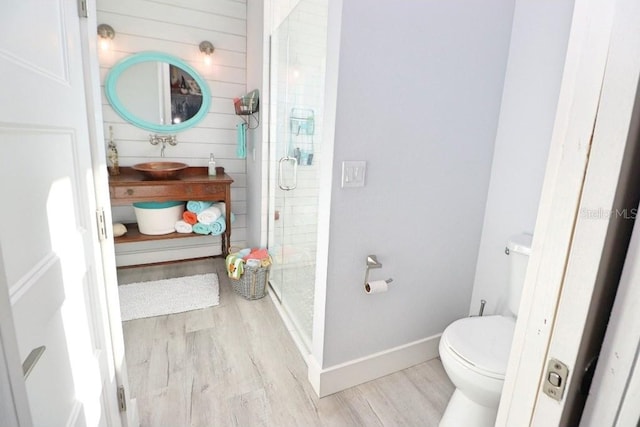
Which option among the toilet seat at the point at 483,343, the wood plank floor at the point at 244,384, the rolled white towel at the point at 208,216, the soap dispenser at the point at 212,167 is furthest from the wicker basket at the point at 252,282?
the toilet seat at the point at 483,343

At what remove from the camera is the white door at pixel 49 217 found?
595 mm

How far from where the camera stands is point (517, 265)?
5.03 ft

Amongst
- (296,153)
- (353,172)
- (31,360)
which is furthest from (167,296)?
(31,360)

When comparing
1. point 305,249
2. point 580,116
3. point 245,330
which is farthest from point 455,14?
point 245,330

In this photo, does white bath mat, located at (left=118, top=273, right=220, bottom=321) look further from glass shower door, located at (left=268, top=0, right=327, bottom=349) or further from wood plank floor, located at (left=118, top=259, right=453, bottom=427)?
glass shower door, located at (left=268, top=0, right=327, bottom=349)

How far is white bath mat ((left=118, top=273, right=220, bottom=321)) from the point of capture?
7.62 ft

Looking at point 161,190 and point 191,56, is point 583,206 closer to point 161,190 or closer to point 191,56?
point 161,190

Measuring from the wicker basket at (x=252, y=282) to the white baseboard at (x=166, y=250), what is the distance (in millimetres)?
889

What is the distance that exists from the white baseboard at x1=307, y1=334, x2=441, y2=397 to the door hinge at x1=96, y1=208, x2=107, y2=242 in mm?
1120

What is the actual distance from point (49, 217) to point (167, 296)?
1942mm

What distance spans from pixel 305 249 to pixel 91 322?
1226mm

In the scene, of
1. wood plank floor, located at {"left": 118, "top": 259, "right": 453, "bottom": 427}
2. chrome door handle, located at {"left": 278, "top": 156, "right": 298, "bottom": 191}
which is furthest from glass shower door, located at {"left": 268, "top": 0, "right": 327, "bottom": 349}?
wood plank floor, located at {"left": 118, "top": 259, "right": 453, "bottom": 427}

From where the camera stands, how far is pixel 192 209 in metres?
2.84

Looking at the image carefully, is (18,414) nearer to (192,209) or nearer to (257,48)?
(192,209)
